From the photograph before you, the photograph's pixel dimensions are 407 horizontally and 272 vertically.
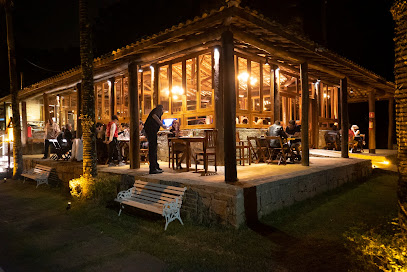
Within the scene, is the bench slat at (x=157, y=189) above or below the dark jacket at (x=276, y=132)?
below

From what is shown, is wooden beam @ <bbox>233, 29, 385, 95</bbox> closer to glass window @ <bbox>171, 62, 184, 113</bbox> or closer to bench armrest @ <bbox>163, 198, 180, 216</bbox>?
bench armrest @ <bbox>163, 198, 180, 216</bbox>

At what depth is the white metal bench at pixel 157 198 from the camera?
5234 millimetres

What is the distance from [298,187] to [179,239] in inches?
128

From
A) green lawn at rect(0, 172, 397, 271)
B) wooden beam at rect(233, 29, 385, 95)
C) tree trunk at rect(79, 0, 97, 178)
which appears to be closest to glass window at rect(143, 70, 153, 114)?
tree trunk at rect(79, 0, 97, 178)

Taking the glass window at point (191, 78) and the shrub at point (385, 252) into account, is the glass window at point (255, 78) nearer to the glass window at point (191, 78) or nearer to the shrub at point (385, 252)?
the glass window at point (191, 78)

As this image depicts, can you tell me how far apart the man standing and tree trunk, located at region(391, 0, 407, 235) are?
804cm

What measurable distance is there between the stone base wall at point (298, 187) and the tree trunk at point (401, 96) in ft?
8.68

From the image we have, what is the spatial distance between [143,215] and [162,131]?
4551 millimetres

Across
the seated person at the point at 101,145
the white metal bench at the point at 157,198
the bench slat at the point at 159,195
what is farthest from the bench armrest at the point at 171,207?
the seated person at the point at 101,145

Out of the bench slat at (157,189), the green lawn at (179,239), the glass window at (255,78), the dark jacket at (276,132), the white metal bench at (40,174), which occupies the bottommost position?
the green lawn at (179,239)

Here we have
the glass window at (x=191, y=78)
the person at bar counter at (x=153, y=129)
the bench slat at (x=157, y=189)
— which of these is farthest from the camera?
the glass window at (x=191, y=78)

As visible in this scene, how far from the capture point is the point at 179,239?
472 centimetres

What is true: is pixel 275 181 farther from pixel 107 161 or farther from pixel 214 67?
pixel 107 161

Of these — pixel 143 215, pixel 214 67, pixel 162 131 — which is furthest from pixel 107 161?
pixel 214 67
